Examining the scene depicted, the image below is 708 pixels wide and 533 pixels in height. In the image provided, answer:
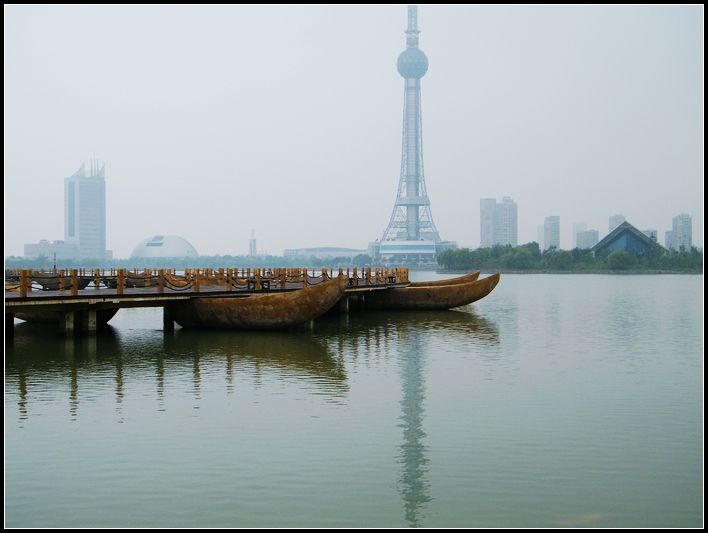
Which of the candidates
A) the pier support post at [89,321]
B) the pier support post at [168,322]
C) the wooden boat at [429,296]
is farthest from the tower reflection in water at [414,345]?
the pier support post at [89,321]

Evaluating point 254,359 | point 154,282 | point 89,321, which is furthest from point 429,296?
point 254,359

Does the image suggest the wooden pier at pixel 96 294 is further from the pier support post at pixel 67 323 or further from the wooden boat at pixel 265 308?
the wooden boat at pixel 265 308

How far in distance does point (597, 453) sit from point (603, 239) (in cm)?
12791

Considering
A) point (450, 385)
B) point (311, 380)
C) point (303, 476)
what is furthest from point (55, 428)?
point (450, 385)

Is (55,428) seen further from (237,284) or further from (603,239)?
(603,239)

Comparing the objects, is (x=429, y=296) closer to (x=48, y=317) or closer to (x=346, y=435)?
(x=48, y=317)

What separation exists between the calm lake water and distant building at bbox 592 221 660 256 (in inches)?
4412

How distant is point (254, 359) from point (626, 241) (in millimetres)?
121646

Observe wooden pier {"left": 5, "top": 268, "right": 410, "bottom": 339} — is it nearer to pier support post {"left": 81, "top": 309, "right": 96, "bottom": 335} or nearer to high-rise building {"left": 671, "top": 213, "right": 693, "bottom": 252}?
pier support post {"left": 81, "top": 309, "right": 96, "bottom": 335}

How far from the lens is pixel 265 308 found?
2664 cm

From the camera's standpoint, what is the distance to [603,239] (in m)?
133

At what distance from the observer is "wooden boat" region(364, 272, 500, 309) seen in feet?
134

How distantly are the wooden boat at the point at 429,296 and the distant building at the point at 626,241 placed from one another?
9776 centimetres

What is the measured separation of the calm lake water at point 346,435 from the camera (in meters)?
9.70
